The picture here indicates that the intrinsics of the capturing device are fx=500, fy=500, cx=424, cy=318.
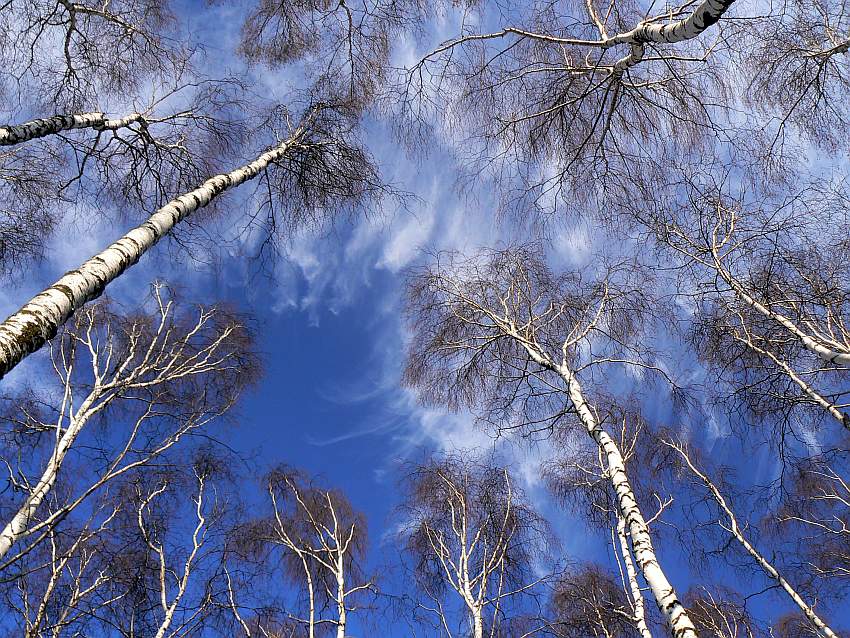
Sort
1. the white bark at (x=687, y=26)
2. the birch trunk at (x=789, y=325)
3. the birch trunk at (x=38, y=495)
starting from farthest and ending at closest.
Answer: the birch trunk at (x=789, y=325), the birch trunk at (x=38, y=495), the white bark at (x=687, y=26)

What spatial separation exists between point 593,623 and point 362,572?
4.44 metres

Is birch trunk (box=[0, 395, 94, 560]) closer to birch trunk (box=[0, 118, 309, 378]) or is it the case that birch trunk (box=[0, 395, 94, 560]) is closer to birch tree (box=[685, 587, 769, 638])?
birch trunk (box=[0, 118, 309, 378])

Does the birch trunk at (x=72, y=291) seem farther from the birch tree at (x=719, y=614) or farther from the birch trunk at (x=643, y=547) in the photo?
the birch tree at (x=719, y=614)

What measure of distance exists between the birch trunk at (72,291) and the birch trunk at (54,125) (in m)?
1.90

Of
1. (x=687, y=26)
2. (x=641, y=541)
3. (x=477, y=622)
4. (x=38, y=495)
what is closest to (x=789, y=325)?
(x=641, y=541)

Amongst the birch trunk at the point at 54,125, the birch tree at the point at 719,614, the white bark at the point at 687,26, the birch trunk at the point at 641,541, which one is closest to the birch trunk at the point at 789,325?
the birch trunk at the point at 641,541

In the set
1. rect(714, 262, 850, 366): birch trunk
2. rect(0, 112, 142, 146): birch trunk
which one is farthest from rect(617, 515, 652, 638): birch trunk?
rect(0, 112, 142, 146): birch trunk

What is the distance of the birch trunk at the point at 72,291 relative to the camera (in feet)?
8.73

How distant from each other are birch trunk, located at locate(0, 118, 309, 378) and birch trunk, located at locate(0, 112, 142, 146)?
1.90m

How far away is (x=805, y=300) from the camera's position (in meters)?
5.57

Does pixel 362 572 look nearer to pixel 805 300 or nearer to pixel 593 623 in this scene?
pixel 593 623

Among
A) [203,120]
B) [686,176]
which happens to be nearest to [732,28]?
[686,176]

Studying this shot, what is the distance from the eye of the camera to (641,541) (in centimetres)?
432

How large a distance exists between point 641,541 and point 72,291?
4.72 m
